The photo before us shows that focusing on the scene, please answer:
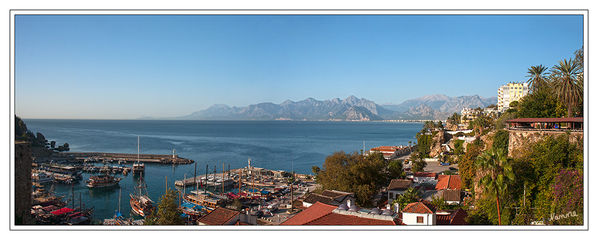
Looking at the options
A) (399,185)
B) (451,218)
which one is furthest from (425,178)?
(451,218)

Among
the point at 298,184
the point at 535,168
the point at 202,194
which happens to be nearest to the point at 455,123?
the point at 298,184

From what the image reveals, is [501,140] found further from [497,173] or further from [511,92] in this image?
[511,92]

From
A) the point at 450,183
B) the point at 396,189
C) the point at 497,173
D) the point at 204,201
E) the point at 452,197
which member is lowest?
the point at 204,201

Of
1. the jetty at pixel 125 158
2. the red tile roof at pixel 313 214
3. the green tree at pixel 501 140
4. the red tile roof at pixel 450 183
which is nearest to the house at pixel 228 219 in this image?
the red tile roof at pixel 313 214

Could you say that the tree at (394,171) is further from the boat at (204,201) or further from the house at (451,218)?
the boat at (204,201)

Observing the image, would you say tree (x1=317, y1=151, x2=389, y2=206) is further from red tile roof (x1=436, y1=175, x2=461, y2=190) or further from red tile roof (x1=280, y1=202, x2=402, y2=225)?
red tile roof (x1=280, y1=202, x2=402, y2=225)
